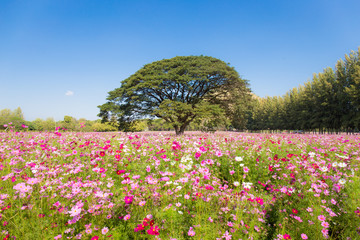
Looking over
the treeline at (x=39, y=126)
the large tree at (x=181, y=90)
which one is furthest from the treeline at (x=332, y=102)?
the treeline at (x=39, y=126)

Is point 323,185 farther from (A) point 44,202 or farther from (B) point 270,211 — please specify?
(A) point 44,202

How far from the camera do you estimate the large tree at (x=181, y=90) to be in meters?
19.8

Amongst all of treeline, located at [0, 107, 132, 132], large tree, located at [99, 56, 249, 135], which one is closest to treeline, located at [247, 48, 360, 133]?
large tree, located at [99, 56, 249, 135]

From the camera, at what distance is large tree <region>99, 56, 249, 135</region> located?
19.8 meters

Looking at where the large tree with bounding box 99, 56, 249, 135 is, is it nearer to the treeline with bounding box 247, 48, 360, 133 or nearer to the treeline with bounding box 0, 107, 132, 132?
the treeline with bounding box 0, 107, 132, 132

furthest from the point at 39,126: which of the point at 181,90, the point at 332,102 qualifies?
the point at 332,102

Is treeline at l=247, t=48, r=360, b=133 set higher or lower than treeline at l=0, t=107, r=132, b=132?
higher

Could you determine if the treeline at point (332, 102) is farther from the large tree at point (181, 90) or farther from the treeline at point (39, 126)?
the treeline at point (39, 126)

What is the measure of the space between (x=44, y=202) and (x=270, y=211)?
14.0 ft

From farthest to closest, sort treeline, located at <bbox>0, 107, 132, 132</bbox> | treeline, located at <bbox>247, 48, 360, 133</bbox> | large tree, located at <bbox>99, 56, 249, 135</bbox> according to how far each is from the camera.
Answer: treeline, located at <bbox>247, 48, 360, 133</bbox> → large tree, located at <bbox>99, 56, 249, 135</bbox> → treeline, located at <bbox>0, 107, 132, 132</bbox>

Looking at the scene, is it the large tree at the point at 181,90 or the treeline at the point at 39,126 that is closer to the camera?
the treeline at the point at 39,126

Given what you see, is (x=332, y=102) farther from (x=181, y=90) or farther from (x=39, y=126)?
(x=39, y=126)

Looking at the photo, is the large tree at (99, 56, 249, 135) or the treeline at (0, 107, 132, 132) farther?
the large tree at (99, 56, 249, 135)

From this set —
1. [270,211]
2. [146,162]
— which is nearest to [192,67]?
[146,162]
